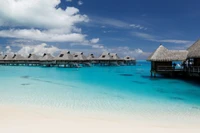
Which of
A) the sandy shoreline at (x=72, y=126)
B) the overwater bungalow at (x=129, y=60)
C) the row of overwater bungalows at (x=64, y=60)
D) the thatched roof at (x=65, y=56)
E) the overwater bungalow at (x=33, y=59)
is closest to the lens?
the sandy shoreline at (x=72, y=126)

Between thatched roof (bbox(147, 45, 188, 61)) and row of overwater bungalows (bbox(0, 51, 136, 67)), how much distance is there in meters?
22.9

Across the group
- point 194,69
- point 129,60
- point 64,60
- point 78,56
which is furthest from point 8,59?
point 194,69

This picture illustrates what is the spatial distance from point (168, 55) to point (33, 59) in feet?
114

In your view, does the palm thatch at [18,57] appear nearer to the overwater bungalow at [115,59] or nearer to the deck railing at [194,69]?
the overwater bungalow at [115,59]

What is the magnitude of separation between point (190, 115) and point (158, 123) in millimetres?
1436

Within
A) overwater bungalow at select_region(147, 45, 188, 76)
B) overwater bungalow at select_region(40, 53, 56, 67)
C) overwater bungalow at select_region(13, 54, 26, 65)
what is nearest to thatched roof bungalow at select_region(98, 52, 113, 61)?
overwater bungalow at select_region(40, 53, 56, 67)

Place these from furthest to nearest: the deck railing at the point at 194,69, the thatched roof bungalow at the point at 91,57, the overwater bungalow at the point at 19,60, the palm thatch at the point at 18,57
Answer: the thatched roof bungalow at the point at 91,57 < the palm thatch at the point at 18,57 < the overwater bungalow at the point at 19,60 < the deck railing at the point at 194,69

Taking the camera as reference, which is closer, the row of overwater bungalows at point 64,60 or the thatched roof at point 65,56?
the thatched roof at point 65,56

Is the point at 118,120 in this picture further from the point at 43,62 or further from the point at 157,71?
the point at 43,62

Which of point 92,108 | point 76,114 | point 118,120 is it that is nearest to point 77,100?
point 92,108

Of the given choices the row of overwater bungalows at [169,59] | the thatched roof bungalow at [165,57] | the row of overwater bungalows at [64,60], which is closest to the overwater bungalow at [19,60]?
the row of overwater bungalows at [64,60]

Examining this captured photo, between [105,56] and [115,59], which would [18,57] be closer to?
[105,56]

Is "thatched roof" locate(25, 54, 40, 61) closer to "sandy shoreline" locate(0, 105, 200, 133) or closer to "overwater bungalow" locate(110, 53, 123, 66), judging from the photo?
"overwater bungalow" locate(110, 53, 123, 66)

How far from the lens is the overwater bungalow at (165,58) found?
16.0 meters
